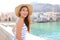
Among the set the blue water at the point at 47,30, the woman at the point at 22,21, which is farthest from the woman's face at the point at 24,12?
the blue water at the point at 47,30

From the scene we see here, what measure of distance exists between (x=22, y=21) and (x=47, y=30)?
1.28ft

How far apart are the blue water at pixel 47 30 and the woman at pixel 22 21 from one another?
10cm

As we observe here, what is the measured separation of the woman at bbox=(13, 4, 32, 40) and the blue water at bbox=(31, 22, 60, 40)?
10 cm

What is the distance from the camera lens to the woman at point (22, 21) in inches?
66.9

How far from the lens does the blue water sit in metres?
1.91

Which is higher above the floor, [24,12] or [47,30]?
[24,12]

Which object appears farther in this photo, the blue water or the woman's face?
the blue water

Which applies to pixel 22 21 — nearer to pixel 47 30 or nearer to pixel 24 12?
pixel 24 12

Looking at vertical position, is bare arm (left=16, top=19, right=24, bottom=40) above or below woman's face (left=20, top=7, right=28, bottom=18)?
below

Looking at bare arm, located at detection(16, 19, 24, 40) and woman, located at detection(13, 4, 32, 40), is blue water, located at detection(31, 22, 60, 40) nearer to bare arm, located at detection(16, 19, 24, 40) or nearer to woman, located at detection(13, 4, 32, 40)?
woman, located at detection(13, 4, 32, 40)

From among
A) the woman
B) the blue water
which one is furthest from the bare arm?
the blue water

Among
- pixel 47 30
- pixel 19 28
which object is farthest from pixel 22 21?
pixel 47 30

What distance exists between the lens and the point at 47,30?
1.94 metres

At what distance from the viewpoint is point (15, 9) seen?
6.06ft
